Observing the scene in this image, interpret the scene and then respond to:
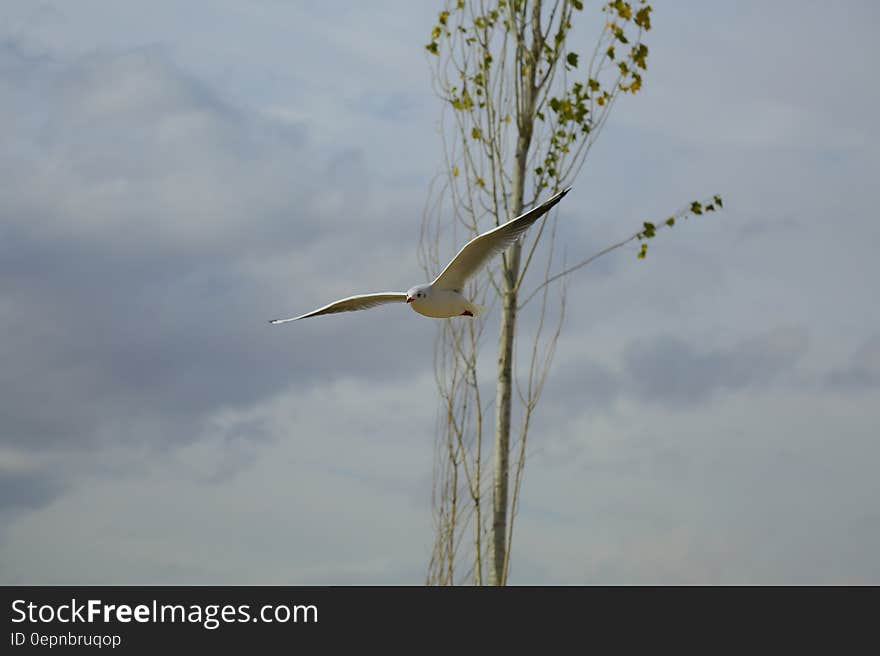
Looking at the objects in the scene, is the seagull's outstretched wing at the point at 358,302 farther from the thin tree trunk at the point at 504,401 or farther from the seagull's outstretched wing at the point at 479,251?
the thin tree trunk at the point at 504,401

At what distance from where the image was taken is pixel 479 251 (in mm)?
3791

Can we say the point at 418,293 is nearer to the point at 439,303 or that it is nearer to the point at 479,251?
the point at 439,303

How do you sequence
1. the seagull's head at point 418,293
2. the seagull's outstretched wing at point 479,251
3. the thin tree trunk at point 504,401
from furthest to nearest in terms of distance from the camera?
the thin tree trunk at point 504,401 < the seagull's head at point 418,293 < the seagull's outstretched wing at point 479,251

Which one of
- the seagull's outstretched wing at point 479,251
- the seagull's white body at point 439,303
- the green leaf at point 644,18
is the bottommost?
the seagull's white body at point 439,303

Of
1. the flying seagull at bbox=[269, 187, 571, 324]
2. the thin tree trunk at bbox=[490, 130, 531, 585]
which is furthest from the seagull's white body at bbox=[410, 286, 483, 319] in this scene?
the thin tree trunk at bbox=[490, 130, 531, 585]

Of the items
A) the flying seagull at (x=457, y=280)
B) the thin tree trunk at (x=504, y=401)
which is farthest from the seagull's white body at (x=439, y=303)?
the thin tree trunk at (x=504, y=401)

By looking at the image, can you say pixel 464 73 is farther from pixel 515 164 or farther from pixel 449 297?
pixel 449 297

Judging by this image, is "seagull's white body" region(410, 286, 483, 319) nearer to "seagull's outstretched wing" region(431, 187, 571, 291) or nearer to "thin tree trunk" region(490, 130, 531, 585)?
"seagull's outstretched wing" region(431, 187, 571, 291)

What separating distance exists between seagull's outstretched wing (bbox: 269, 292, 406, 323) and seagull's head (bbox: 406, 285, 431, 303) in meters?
0.12

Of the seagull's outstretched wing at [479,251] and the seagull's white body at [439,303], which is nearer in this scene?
the seagull's outstretched wing at [479,251]

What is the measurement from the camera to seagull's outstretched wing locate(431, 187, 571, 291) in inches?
146

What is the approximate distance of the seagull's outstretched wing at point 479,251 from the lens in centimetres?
370

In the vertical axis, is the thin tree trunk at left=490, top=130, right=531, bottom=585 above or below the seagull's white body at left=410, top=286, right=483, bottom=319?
above

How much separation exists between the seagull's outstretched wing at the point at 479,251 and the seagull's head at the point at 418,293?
0.12ft
